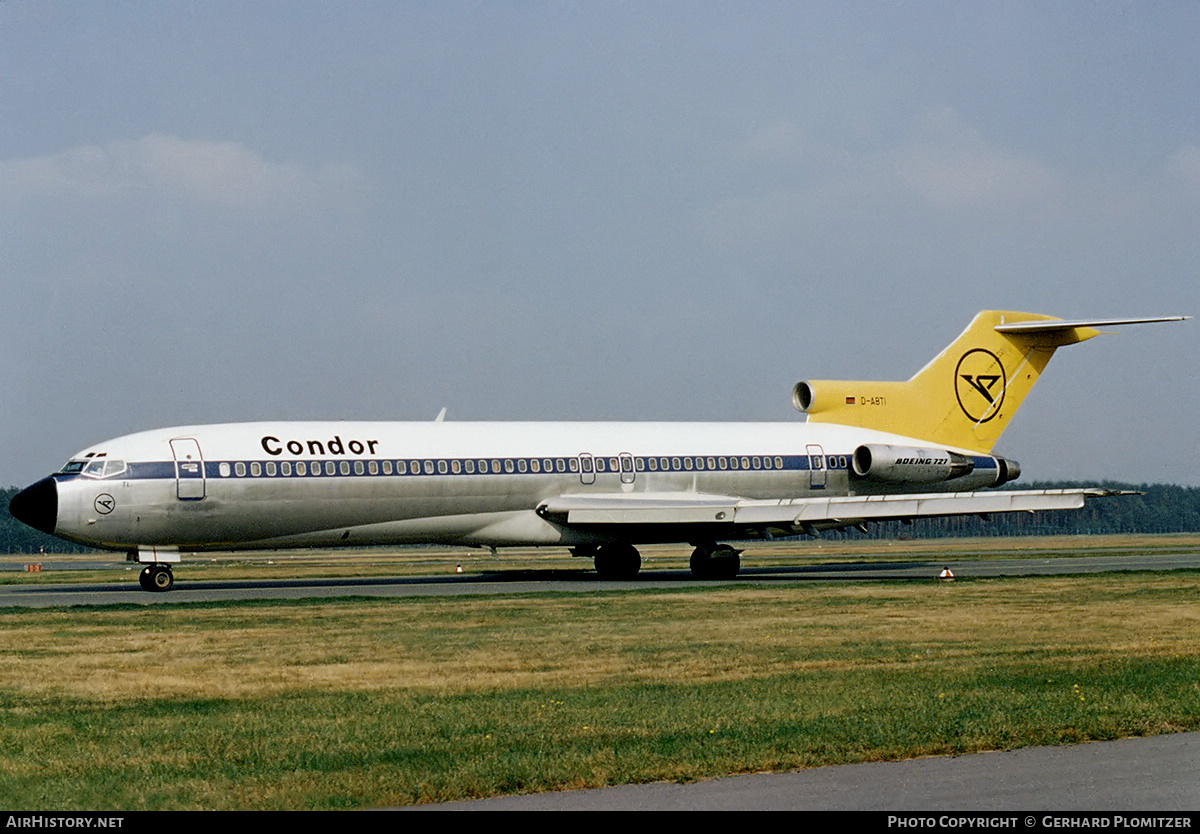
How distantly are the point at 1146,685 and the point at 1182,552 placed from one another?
41.4m

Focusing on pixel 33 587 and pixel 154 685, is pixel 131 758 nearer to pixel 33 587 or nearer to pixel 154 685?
pixel 154 685

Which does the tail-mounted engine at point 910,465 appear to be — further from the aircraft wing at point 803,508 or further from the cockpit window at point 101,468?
the cockpit window at point 101,468

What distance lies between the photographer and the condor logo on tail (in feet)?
148

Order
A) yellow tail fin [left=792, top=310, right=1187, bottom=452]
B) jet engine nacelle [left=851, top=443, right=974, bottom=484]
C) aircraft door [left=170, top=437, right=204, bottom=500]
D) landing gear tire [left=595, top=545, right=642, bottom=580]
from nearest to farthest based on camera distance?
aircraft door [left=170, top=437, right=204, bottom=500] < landing gear tire [left=595, top=545, right=642, bottom=580] < jet engine nacelle [left=851, top=443, right=974, bottom=484] < yellow tail fin [left=792, top=310, right=1187, bottom=452]

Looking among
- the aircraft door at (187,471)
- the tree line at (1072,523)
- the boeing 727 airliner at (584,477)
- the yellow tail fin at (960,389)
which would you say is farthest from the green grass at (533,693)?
the tree line at (1072,523)

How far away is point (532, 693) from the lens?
14977mm

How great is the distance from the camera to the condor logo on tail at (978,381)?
4497cm

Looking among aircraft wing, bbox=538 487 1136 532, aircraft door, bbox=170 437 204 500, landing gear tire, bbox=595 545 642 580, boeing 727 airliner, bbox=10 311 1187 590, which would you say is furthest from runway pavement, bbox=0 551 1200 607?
aircraft door, bbox=170 437 204 500

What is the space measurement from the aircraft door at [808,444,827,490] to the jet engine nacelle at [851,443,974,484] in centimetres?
117

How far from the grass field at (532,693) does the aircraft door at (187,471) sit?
6.34m

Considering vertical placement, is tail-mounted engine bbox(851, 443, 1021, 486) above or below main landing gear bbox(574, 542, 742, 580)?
above

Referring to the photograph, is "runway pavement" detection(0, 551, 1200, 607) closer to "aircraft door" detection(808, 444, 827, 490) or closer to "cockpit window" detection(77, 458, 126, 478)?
"aircraft door" detection(808, 444, 827, 490)

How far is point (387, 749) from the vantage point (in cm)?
1166

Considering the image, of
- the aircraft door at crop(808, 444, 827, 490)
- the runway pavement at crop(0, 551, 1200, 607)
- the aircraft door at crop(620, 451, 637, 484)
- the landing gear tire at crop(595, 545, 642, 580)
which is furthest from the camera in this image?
the aircraft door at crop(808, 444, 827, 490)
